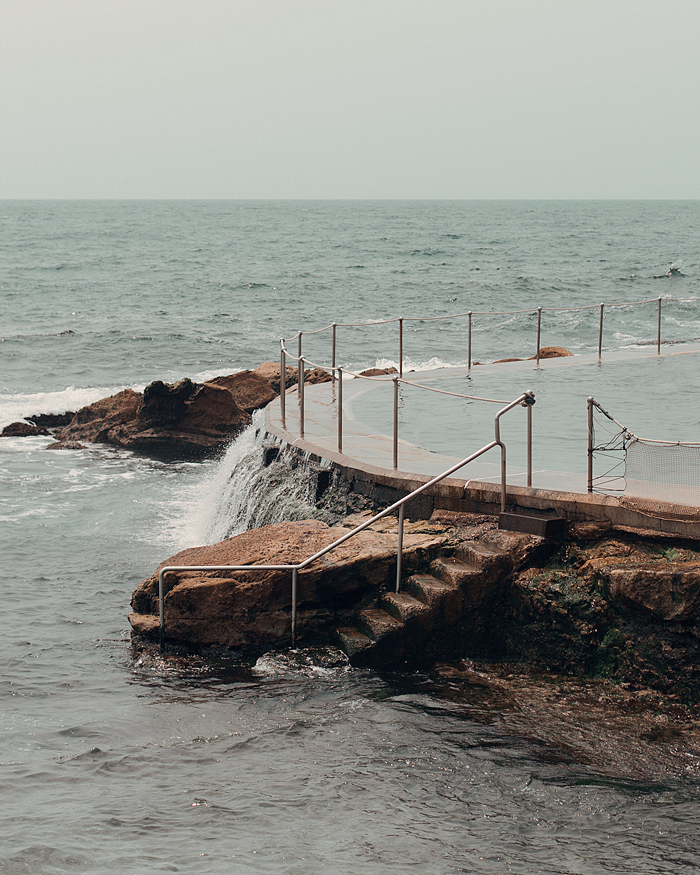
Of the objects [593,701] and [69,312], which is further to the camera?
[69,312]

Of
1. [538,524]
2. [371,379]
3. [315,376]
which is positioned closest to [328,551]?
[538,524]

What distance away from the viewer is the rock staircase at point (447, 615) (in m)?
7.71

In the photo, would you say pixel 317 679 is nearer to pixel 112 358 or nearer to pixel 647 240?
pixel 112 358

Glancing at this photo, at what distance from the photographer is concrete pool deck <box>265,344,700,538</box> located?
769 centimetres

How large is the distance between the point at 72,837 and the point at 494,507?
432 cm

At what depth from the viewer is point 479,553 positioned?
786 cm

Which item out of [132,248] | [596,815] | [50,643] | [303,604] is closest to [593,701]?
[596,815]

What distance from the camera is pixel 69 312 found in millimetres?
45062

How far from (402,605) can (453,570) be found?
51 centimetres

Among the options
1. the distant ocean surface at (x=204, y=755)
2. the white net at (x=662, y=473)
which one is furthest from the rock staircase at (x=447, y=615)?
the white net at (x=662, y=473)

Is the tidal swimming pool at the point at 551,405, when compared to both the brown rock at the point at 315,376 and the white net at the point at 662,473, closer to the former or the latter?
the white net at the point at 662,473

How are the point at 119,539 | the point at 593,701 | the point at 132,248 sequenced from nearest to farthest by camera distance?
the point at 593,701
the point at 119,539
the point at 132,248

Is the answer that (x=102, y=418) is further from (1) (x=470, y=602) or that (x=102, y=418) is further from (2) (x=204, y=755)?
(2) (x=204, y=755)

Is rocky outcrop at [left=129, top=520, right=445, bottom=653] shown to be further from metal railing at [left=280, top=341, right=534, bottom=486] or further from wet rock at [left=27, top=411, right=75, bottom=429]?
wet rock at [left=27, top=411, right=75, bottom=429]
